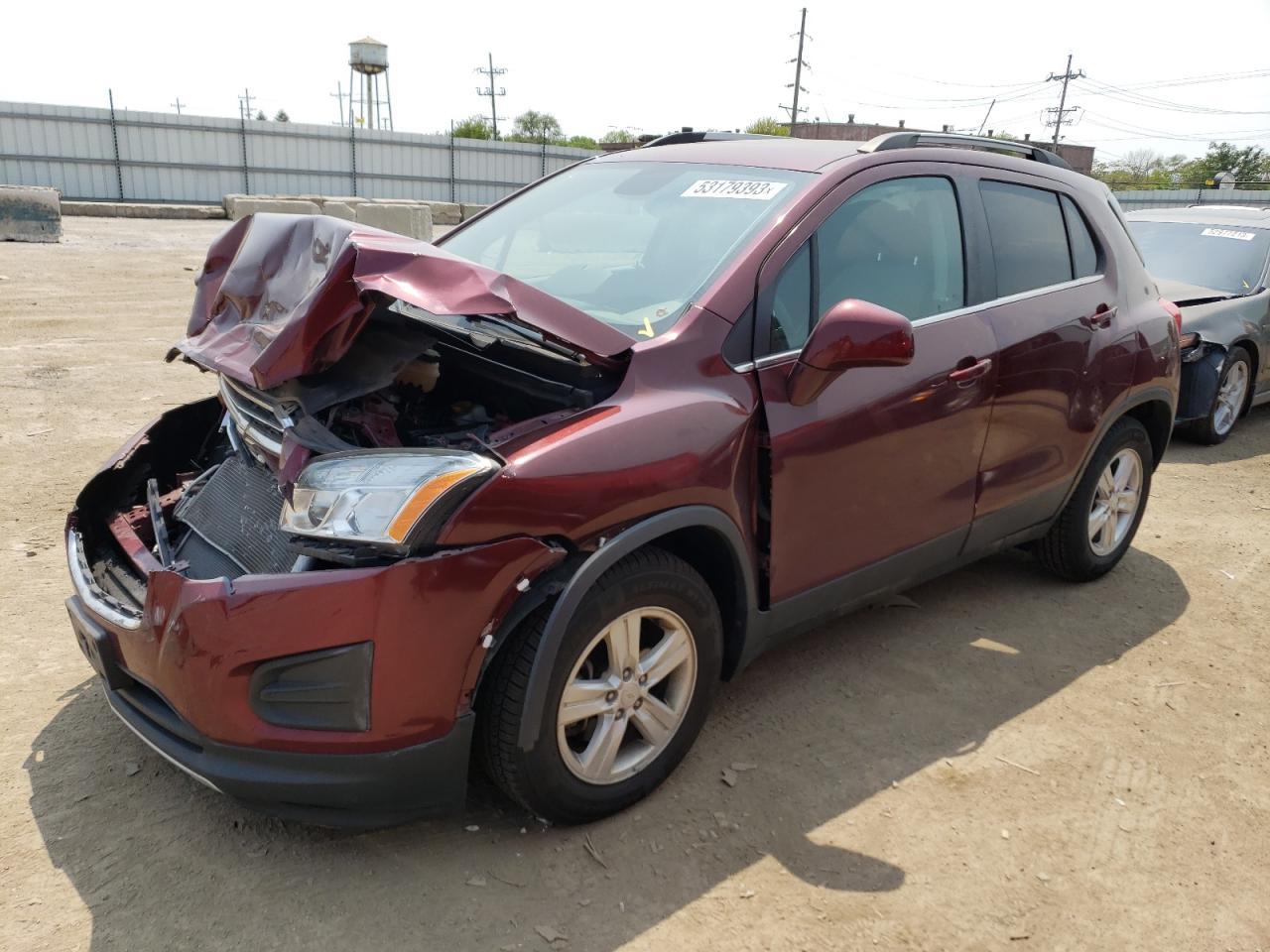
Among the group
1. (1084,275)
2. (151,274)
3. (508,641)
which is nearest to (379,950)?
(508,641)

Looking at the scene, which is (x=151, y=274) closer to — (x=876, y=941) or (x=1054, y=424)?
(x=1054, y=424)

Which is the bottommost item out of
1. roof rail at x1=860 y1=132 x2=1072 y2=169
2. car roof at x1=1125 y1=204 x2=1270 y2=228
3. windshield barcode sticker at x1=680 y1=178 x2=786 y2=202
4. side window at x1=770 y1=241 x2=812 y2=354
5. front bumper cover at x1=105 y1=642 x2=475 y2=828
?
front bumper cover at x1=105 y1=642 x2=475 y2=828

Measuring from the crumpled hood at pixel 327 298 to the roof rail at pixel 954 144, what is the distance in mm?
1412

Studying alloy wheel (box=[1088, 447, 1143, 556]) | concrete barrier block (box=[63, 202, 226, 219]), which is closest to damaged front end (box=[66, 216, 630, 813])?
alloy wheel (box=[1088, 447, 1143, 556])

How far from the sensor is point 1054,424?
153 inches

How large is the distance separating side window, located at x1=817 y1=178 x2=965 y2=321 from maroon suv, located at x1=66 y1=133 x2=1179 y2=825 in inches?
0.5

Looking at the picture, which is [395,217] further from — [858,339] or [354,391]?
[858,339]

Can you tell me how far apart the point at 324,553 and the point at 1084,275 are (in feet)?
11.0

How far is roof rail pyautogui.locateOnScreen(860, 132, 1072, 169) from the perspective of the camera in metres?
3.39

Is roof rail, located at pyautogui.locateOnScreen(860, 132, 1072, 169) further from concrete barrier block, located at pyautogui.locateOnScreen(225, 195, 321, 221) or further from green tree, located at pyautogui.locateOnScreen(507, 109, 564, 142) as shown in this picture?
green tree, located at pyautogui.locateOnScreen(507, 109, 564, 142)

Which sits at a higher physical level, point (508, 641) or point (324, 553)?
point (324, 553)

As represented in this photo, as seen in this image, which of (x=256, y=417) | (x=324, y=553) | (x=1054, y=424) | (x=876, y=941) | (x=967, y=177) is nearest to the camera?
(x=324, y=553)

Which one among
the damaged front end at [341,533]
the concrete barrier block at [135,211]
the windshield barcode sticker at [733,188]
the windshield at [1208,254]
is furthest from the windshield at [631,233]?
the concrete barrier block at [135,211]

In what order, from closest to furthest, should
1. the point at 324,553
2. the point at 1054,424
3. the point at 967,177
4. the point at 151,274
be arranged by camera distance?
the point at 324,553 < the point at 967,177 < the point at 1054,424 < the point at 151,274
